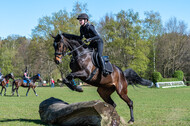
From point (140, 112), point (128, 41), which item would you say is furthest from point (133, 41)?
point (140, 112)

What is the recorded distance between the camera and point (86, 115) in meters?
6.34

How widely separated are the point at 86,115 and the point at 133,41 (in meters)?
40.5

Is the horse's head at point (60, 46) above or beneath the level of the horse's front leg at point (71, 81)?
above

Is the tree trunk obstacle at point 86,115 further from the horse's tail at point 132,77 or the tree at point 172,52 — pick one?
the tree at point 172,52

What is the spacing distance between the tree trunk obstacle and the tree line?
117 ft

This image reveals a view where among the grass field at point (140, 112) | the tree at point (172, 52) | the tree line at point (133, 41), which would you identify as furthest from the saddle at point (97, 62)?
the tree at point (172, 52)

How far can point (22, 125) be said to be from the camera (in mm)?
7176

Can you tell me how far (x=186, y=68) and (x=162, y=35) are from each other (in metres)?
9.28

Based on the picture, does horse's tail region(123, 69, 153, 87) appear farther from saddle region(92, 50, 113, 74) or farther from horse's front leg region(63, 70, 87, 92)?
horse's front leg region(63, 70, 87, 92)

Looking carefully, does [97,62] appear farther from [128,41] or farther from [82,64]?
[128,41]

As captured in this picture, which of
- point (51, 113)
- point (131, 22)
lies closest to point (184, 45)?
point (131, 22)

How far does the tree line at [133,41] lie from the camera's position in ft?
150

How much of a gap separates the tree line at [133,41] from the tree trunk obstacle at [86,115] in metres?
35.5

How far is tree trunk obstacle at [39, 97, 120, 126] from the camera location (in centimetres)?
617
